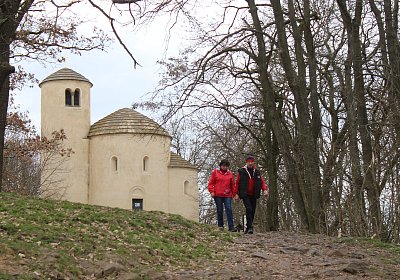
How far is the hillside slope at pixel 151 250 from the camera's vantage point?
10906 millimetres

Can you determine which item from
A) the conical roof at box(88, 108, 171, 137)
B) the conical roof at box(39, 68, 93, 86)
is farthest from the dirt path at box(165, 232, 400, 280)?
the conical roof at box(39, 68, 93, 86)

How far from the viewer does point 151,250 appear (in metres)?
12.7

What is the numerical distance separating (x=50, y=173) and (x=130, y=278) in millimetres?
35542

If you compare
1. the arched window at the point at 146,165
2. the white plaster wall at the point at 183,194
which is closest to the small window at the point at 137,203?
the arched window at the point at 146,165

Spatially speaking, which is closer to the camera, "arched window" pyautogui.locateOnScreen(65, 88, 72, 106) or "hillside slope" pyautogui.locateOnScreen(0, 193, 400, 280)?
"hillside slope" pyautogui.locateOnScreen(0, 193, 400, 280)

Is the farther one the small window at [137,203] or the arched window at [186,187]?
the arched window at [186,187]

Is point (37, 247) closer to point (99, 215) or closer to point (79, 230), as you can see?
point (79, 230)

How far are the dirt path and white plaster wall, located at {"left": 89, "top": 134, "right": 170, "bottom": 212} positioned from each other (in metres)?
30.8

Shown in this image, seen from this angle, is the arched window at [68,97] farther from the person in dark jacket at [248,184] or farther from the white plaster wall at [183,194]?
the person in dark jacket at [248,184]

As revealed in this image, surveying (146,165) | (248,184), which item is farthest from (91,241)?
(146,165)

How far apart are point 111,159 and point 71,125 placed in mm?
3571

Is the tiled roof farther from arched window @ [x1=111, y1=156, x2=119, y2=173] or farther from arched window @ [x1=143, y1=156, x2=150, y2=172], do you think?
arched window @ [x1=111, y1=156, x2=119, y2=173]

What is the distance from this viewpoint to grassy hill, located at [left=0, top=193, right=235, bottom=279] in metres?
10.7

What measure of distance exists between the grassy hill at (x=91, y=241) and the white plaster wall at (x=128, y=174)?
96.2 feet
